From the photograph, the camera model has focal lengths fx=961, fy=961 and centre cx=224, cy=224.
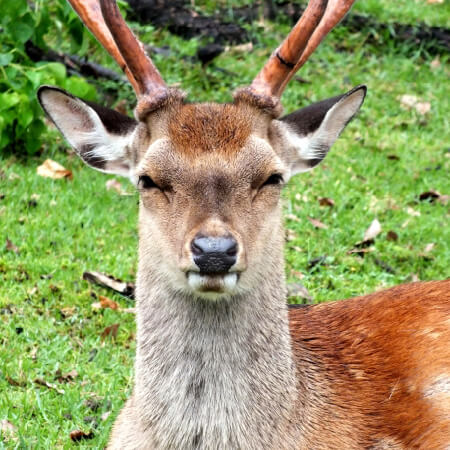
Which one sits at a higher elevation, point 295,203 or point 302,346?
point 302,346

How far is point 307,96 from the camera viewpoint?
396 inches

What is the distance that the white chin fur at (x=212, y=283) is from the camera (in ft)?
11.5

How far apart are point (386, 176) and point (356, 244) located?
1.58 metres

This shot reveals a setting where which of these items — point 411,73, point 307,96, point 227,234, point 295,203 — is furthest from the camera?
point 411,73

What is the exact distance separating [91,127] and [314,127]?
3.23 ft

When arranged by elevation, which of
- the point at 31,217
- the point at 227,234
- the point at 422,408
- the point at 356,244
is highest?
the point at 227,234

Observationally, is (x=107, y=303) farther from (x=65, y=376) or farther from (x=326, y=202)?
(x=326, y=202)

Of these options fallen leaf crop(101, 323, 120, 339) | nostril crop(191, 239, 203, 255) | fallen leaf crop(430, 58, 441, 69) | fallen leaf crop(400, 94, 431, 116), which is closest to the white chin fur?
nostril crop(191, 239, 203, 255)

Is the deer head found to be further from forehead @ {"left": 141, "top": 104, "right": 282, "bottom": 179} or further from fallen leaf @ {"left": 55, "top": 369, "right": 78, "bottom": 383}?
fallen leaf @ {"left": 55, "top": 369, "right": 78, "bottom": 383}

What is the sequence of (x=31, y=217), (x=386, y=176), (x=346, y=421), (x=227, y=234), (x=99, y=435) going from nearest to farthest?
(x=227, y=234)
(x=346, y=421)
(x=99, y=435)
(x=31, y=217)
(x=386, y=176)

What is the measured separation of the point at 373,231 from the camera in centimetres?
748

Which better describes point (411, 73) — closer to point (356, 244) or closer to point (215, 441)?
point (356, 244)

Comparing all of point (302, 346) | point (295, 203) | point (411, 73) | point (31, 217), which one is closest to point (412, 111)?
point (411, 73)

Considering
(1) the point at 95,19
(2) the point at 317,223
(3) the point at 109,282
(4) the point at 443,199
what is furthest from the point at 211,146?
(4) the point at 443,199
